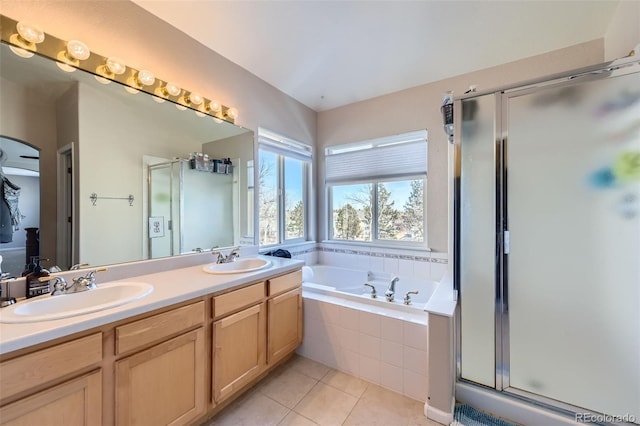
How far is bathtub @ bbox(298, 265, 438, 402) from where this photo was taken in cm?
162

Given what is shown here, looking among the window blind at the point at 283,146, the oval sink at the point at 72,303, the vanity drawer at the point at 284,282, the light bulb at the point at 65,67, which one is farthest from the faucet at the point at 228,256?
the light bulb at the point at 65,67

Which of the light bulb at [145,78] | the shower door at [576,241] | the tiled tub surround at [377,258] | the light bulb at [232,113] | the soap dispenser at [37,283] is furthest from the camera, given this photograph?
the tiled tub surround at [377,258]

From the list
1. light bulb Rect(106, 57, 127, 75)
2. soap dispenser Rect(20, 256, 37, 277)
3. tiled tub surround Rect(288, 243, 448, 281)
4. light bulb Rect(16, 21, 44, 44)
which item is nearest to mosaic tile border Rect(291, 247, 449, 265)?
tiled tub surround Rect(288, 243, 448, 281)

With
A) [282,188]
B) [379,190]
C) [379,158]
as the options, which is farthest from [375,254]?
[282,188]

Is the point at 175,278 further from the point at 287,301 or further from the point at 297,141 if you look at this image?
the point at 297,141

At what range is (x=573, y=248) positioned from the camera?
1.37 meters

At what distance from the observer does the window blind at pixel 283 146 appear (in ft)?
8.59

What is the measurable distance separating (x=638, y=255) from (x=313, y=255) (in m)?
2.71

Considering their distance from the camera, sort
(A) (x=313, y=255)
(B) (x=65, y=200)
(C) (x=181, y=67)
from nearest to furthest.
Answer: (B) (x=65, y=200)
(C) (x=181, y=67)
(A) (x=313, y=255)

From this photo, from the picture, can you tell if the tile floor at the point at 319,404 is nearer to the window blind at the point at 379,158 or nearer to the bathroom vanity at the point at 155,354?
the bathroom vanity at the point at 155,354

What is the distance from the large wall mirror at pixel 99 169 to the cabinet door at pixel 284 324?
2.64ft

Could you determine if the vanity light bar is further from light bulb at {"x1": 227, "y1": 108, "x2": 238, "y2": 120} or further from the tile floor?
the tile floor

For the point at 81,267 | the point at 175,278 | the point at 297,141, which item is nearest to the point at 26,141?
the point at 81,267

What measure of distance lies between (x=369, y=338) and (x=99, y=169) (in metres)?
2.11
